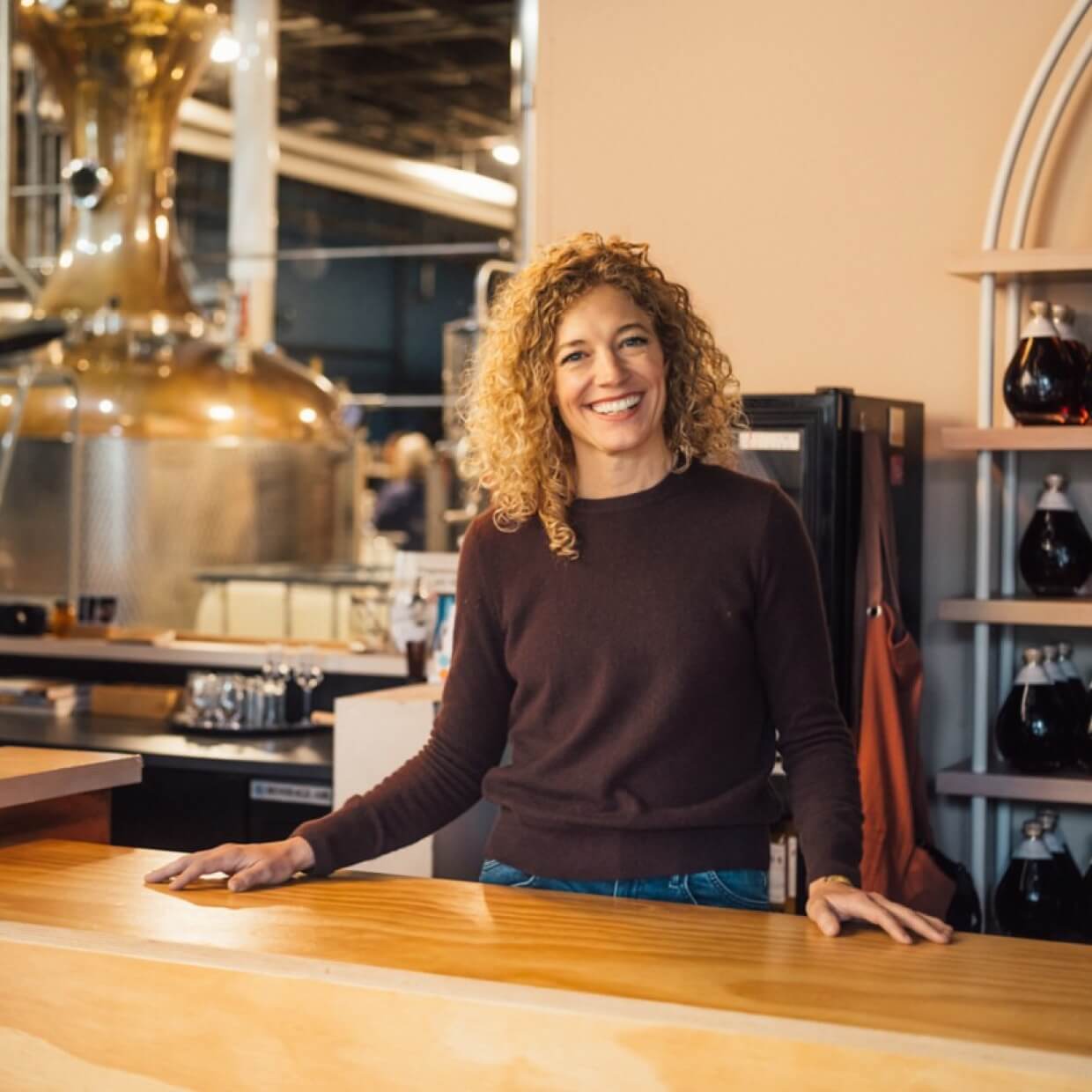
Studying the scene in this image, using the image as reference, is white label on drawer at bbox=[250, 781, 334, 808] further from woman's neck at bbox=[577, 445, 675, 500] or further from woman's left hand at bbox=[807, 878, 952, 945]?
woman's left hand at bbox=[807, 878, 952, 945]

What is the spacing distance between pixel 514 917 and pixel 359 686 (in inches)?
105

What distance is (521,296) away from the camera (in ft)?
6.70

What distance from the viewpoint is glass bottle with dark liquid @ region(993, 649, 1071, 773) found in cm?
312

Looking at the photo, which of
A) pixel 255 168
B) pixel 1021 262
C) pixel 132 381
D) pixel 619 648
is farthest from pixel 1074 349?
pixel 255 168

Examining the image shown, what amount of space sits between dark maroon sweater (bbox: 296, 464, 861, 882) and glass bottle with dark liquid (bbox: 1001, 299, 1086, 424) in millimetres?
1339

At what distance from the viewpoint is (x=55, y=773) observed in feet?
6.70

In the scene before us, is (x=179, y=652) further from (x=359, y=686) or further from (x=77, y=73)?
(x=77, y=73)

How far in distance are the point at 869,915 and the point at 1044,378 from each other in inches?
69.7

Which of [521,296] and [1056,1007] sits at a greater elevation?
[521,296]

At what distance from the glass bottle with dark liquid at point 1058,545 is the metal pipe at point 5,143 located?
3.48 metres

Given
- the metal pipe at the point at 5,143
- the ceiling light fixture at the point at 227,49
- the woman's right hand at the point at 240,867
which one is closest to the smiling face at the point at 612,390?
the woman's right hand at the point at 240,867

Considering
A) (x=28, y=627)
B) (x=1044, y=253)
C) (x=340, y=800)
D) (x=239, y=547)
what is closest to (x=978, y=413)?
(x=1044, y=253)

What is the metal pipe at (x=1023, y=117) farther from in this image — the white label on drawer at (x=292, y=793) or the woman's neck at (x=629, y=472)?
the white label on drawer at (x=292, y=793)

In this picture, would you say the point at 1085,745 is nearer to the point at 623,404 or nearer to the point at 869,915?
the point at 623,404
